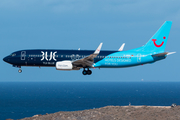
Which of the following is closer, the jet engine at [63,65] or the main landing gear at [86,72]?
the jet engine at [63,65]

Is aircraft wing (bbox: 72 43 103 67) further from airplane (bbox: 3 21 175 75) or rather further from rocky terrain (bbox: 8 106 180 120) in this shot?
rocky terrain (bbox: 8 106 180 120)

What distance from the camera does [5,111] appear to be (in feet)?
620

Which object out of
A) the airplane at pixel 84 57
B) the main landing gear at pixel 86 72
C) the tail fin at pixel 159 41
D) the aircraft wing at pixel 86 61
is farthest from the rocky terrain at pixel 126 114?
the tail fin at pixel 159 41

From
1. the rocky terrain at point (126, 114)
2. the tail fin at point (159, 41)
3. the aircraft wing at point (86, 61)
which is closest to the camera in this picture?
the rocky terrain at point (126, 114)

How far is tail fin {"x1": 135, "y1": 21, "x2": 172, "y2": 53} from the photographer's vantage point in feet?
228

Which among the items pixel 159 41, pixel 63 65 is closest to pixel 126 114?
pixel 63 65

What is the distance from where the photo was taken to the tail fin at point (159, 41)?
228 ft

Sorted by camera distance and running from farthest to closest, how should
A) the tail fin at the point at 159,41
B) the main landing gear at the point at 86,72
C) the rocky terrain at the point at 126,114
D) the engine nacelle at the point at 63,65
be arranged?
1. the tail fin at the point at 159,41
2. the main landing gear at the point at 86,72
3. the engine nacelle at the point at 63,65
4. the rocky terrain at the point at 126,114

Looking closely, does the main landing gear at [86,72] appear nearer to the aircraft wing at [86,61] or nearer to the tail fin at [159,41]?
the aircraft wing at [86,61]

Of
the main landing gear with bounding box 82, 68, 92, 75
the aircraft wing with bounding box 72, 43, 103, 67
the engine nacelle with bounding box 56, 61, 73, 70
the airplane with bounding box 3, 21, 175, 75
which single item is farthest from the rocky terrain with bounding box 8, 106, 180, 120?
the aircraft wing with bounding box 72, 43, 103, 67

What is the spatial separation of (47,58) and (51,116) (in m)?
13.8

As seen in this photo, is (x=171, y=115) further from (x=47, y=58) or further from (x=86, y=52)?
(x=47, y=58)

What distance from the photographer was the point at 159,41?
70.1 meters

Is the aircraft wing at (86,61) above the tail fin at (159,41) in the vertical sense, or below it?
below
